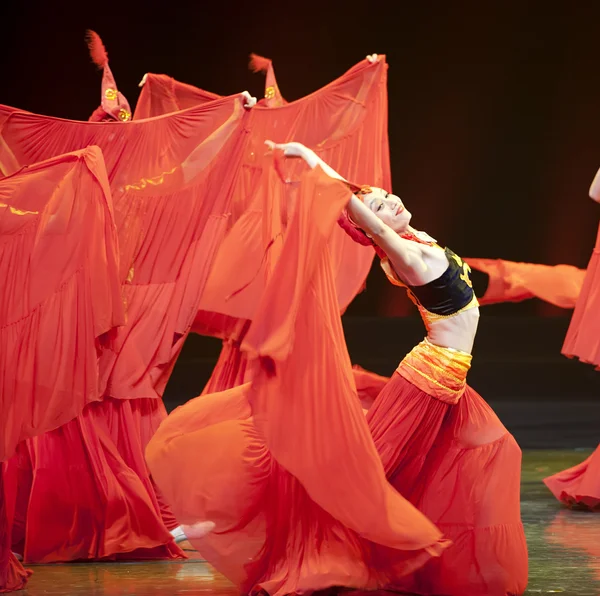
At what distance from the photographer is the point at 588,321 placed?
3.93 m

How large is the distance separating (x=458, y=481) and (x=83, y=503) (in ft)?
3.96

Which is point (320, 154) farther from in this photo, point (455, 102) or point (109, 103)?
point (455, 102)

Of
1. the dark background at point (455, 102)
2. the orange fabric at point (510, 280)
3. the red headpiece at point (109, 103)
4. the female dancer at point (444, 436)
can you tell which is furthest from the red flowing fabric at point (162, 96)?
the female dancer at point (444, 436)

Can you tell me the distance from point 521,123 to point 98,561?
190 inches

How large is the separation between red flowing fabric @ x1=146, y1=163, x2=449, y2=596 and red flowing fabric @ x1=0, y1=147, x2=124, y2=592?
0.40 meters

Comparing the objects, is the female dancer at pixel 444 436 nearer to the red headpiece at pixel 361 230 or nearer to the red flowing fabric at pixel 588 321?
the red headpiece at pixel 361 230

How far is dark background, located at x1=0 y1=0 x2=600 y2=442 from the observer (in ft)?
21.2

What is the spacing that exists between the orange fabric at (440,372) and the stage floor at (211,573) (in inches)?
22.0

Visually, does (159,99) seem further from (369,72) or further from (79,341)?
(79,341)

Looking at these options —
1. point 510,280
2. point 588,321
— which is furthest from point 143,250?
point 588,321

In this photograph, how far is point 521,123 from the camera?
691cm

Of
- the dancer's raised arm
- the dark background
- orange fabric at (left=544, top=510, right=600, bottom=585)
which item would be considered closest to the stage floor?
orange fabric at (left=544, top=510, right=600, bottom=585)

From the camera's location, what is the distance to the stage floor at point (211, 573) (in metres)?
2.63

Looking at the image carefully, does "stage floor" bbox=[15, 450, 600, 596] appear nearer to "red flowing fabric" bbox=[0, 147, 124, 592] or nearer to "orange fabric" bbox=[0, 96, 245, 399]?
"red flowing fabric" bbox=[0, 147, 124, 592]
